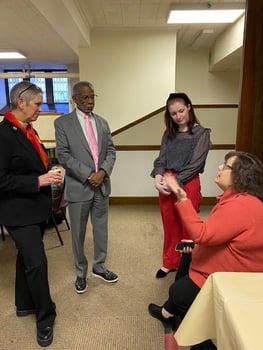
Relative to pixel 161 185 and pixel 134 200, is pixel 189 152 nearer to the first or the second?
pixel 161 185

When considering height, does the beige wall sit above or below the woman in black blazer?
above

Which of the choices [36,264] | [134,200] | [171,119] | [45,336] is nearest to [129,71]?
[134,200]

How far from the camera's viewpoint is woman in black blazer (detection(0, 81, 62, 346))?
1530 millimetres

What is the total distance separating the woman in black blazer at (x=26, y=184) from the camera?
1.53 m

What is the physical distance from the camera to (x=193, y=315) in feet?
3.55

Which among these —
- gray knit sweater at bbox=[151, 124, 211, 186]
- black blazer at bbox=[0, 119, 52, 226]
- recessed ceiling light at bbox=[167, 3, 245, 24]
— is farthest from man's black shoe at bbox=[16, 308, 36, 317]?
recessed ceiling light at bbox=[167, 3, 245, 24]

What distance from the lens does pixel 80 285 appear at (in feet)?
7.07

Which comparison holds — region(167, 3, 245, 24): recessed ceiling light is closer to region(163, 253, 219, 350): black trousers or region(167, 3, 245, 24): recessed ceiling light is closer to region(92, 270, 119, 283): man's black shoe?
region(92, 270, 119, 283): man's black shoe

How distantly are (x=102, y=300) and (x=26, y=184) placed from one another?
1039 millimetres

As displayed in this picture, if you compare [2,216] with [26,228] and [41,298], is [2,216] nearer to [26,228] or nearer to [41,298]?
[26,228]

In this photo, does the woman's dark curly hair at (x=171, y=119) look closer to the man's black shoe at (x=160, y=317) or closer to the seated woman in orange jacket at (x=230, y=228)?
the seated woman in orange jacket at (x=230, y=228)

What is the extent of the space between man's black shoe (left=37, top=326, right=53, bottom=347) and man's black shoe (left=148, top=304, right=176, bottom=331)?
2.07ft

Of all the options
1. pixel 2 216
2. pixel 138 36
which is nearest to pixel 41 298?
pixel 2 216

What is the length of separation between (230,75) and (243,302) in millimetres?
6370
